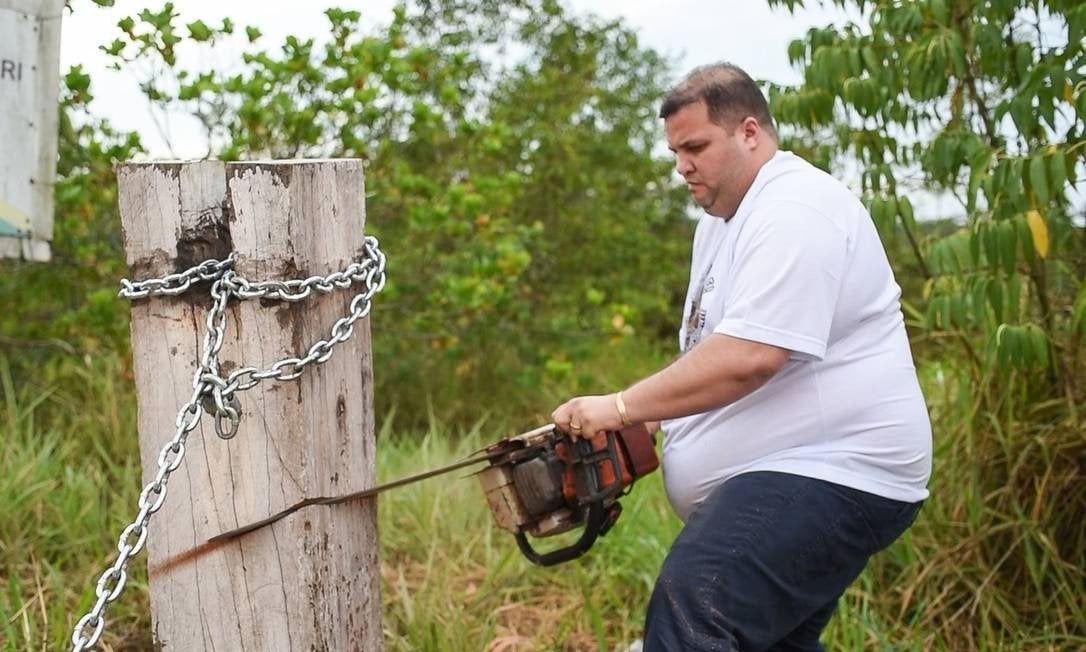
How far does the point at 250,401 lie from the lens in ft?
7.73

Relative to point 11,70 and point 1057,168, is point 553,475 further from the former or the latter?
point 11,70

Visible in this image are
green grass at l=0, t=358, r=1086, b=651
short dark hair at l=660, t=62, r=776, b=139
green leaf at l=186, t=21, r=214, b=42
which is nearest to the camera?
short dark hair at l=660, t=62, r=776, b=139

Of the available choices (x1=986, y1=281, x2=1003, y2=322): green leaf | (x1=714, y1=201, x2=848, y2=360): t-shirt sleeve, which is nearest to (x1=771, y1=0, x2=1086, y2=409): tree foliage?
(x1=986, y1=281, x2=1003, y2=322): green leaf

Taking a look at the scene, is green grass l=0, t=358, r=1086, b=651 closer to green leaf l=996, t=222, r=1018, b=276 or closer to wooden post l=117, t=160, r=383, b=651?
green leaf l=996, t=222, r=1018, b=276

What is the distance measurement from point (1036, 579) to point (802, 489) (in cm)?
165

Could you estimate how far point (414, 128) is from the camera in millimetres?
5855

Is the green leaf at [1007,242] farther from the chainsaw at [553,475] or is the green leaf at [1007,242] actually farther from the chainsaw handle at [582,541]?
the chainsaw handle at [582,541]

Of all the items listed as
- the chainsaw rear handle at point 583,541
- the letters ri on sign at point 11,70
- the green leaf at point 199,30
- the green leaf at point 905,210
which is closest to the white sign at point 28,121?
the letters ri on sign at point 11,70

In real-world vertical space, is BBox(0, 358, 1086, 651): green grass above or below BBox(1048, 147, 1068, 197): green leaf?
below

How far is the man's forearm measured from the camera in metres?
2.64

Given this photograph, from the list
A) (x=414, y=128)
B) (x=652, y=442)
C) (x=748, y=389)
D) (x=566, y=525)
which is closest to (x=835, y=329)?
(x=748, y=389)

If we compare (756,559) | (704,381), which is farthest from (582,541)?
(704,381)

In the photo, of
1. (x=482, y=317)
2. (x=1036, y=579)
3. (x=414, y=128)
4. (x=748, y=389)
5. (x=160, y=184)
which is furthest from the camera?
(x=482, y=317)

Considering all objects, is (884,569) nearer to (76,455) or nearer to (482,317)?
(482,317)
